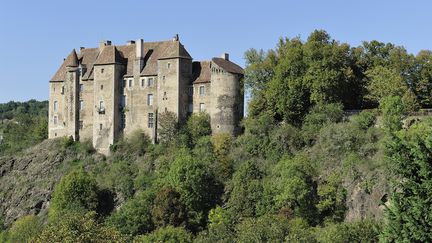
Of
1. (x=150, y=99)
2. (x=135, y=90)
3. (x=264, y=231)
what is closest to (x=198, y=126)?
(x=150, y=99)

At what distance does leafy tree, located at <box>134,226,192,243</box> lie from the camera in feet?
219

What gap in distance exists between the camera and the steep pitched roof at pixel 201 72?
Result: 8350 centimetres

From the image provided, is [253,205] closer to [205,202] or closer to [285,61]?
[205,202]

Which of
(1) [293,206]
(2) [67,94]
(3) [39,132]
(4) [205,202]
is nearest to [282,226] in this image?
(1) [293,206]

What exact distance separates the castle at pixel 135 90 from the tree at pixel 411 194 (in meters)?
44.9

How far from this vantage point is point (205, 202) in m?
75.6

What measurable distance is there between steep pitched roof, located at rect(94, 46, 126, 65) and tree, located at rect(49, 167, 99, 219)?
12.7 m

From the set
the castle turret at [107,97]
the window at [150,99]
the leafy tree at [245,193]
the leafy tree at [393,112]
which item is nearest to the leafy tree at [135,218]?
the leafy tree at [245,193]

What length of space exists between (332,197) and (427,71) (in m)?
17.6

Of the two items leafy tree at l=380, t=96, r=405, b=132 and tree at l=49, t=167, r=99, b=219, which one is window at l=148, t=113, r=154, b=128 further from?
leafy tree at l=380, t=96, r=405, b=132

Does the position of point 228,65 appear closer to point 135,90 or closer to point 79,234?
point 135,90

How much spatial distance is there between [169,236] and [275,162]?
13.9m

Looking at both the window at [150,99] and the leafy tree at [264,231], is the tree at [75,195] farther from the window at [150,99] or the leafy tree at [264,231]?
the leafy tree at [264,231]

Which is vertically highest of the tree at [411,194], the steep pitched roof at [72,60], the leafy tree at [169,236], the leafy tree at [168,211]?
the steep pitched roof at [72,60]
